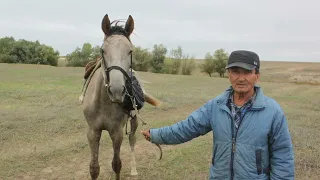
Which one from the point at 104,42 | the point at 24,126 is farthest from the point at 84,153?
the point at 104,42

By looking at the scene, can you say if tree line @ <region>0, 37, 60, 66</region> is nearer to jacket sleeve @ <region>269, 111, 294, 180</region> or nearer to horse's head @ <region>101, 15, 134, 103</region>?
horse's head @ <region>101, 15, 134, 103</region>

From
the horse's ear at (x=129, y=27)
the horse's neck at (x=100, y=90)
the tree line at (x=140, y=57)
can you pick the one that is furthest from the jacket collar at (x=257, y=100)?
the tree line at (x=140, y=57)

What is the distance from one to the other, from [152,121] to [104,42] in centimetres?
791

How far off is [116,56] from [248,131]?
1.93m

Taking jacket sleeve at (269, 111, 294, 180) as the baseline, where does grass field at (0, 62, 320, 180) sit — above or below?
below

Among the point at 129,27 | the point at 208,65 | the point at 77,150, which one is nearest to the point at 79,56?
the point at 208,65

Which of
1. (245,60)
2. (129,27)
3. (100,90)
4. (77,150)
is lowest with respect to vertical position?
(77,150)

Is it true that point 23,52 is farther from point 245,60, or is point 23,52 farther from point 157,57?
point 245,60

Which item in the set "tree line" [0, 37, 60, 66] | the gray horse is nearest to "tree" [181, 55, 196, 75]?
"tree line" [0, 37, 60, 66]

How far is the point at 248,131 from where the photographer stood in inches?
94.1

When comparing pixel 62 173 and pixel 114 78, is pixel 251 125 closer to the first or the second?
pixel 114 78

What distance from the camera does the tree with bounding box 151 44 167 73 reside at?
50.3 meters

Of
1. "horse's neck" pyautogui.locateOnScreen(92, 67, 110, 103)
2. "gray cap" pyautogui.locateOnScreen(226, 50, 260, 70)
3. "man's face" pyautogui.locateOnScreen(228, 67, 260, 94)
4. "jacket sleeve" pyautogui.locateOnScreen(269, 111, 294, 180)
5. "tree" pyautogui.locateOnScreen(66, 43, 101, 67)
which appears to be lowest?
"jacket sleeve" pyautogui.locateOnScreen(269, 111, 294, 180)

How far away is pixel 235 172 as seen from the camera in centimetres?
247
